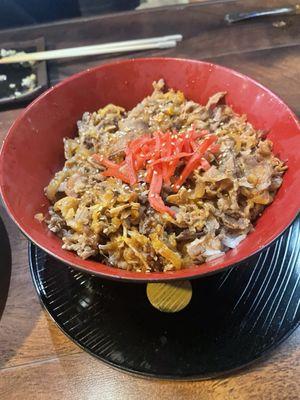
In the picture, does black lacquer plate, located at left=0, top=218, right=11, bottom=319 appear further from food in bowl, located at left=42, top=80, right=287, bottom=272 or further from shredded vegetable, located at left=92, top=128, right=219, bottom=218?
shredded vegetable, located at left=92, top=128, right=219, bottom=218

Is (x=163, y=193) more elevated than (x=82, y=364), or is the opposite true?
(x=163, y=193)

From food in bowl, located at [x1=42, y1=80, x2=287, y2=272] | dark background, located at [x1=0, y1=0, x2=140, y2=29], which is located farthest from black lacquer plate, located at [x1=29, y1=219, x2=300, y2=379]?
dark background, located at [x1=0, y1=0, x2=140, y2=29]

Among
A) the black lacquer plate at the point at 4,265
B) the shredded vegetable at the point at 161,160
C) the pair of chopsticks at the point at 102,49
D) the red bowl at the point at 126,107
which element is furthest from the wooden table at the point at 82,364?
the shredded vegetable at the point at 161,160

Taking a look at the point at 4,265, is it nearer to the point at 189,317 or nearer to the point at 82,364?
the point at 82,364

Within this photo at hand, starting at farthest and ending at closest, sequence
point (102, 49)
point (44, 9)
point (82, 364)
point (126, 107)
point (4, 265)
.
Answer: point (44, 9) < point (102, 49) < point (126, 107) < point (4, 265) < point (82, 364)

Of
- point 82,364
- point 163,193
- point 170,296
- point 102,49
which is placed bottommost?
point 82,364

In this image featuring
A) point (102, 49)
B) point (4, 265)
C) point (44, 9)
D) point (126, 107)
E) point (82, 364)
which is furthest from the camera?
point (44, 9)

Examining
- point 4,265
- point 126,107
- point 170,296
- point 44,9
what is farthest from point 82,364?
point 44,9
